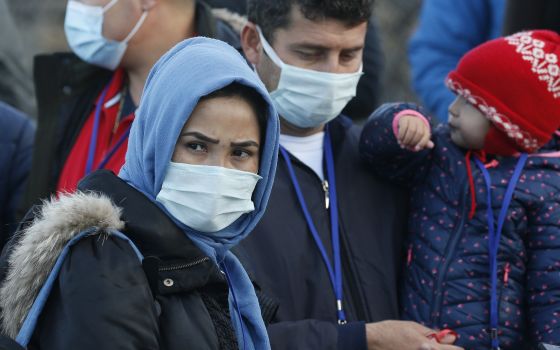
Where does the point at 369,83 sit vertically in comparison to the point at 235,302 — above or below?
below

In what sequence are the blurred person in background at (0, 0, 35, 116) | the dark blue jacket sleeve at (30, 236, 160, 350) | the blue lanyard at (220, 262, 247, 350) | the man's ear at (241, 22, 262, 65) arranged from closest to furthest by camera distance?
1. the dark blue jacket sleeve at (30, 236, 160, 350)
2. the blue lanyard at (220, 262, 247, 350)
3. the man's ear at (241, 22, 262, 65)
4. the blurred person in background at (0, 0, 35, 116)

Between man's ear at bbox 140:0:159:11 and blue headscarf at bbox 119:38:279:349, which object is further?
man's ear at bbox 140:0:159:11

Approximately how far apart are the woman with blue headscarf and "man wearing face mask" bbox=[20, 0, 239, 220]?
1281 millimetres

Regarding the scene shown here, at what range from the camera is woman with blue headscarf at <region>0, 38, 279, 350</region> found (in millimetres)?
2572

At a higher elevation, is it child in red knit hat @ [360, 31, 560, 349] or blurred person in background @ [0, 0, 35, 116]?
child in red knit hat @ [360, 31, 560, 349]

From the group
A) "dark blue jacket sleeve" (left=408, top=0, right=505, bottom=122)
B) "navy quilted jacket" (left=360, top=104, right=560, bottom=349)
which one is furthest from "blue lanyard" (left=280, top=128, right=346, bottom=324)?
"dark blue jacket sleeve" (left=408, top=0, right=505, bottom=122)

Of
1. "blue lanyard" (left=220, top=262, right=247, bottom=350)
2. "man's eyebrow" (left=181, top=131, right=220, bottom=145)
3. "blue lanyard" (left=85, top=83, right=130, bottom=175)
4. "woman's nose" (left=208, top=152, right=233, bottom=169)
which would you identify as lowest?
"blue lanyard" (left=85, top=83, right=130, bottom=175)

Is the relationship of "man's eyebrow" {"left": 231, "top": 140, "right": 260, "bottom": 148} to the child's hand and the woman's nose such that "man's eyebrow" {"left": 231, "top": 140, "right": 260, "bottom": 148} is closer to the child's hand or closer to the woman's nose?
the woman's nose

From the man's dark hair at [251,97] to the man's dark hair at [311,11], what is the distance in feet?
2.84

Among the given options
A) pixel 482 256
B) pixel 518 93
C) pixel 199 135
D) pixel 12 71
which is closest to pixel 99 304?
pixel 199 135

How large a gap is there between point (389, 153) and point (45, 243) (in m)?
1.46

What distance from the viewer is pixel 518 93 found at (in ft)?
11.9

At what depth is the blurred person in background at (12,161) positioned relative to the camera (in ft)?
14.5

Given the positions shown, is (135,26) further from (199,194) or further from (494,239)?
(494,239)
